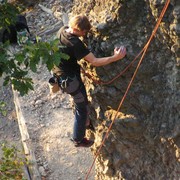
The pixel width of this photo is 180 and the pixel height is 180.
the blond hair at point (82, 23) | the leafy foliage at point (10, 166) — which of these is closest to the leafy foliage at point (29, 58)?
the blond hair at point (82, 23)

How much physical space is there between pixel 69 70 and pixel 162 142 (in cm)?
139

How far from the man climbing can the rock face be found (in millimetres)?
121

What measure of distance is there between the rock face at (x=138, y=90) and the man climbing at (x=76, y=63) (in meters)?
0.12

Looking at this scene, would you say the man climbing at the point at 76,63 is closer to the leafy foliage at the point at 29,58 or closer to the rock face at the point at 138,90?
the rock face at the point at 138,90

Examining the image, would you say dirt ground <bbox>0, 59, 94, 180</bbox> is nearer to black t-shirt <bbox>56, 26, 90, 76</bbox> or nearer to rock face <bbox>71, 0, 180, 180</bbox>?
rock face <bbox>71, 0, 180, 180</bbox>

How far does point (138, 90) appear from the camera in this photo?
201 inches

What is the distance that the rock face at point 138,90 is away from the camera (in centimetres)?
462

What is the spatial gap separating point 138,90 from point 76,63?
84 centimetres

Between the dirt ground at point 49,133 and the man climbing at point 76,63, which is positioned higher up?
the man climbing at point 76,63

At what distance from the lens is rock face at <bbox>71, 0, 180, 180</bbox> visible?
462 cm

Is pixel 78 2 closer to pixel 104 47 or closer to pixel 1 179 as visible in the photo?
pixel 104 47

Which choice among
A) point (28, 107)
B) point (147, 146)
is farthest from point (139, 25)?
point (28, 107)

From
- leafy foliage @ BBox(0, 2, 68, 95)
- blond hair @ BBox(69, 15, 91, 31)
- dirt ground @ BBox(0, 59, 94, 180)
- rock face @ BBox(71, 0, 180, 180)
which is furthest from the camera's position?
dirt ground @ BBox(0, 59, 94, 180)

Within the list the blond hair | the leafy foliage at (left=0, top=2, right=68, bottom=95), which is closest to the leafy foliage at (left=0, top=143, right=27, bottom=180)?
the leafy foliage at (left=0, top=2, right=68, bottom=95)
